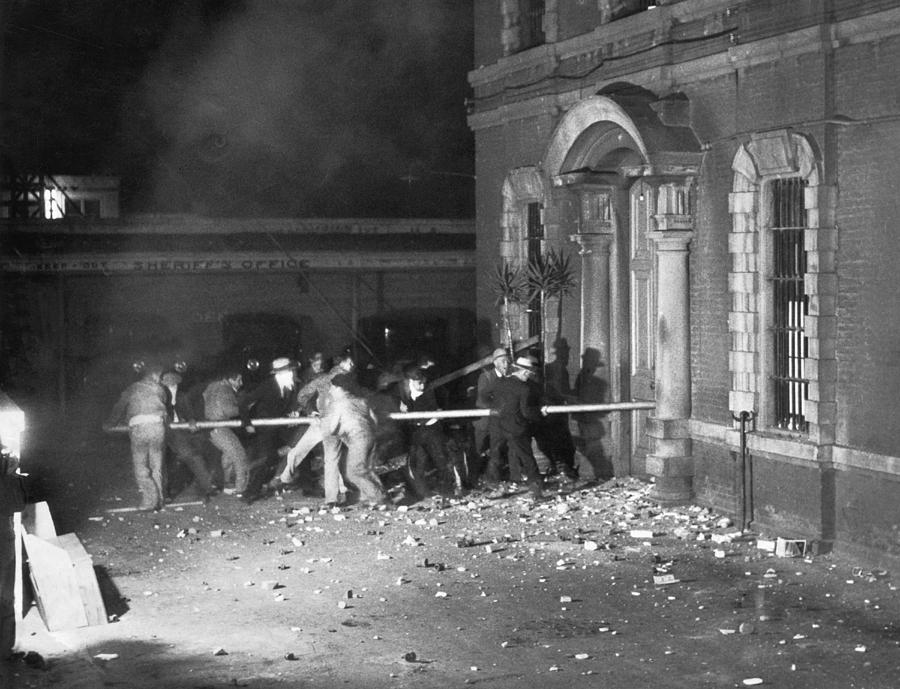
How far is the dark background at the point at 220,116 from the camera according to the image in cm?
3011

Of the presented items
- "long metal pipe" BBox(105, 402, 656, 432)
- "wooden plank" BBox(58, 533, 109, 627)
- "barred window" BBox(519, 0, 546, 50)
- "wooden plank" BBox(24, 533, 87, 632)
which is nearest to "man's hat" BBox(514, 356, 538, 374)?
"long metal pipe" BBox(105, 402, 656, 432)

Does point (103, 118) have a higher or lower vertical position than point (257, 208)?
higher

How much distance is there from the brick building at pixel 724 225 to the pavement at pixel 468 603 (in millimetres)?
775

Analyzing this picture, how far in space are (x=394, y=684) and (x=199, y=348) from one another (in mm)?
18143

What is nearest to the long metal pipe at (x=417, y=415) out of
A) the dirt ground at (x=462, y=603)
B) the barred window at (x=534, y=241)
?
the dirt ground at (x=462, y=603)

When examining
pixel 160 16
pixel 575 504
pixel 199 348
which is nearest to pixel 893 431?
pixel 575 504

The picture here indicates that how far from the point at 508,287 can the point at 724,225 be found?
453 centimetres

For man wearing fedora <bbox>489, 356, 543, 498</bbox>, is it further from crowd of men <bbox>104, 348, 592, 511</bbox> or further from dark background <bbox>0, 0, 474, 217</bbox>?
dark background <bbox>0, 0, 474, 217</bbox>

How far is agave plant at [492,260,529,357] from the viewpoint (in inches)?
749

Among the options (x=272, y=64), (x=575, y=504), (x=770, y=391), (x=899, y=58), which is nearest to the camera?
(x=899, y=58)

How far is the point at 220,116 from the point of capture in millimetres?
30766

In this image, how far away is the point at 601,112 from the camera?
651 inches

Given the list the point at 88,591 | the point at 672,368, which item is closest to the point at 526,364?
the point at 672,368

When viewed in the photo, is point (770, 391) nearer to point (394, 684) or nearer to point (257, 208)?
point (394, 684)
